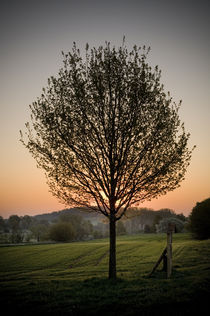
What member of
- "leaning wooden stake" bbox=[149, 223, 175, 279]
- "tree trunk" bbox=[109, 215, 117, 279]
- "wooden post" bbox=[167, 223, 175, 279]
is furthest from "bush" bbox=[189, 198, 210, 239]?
"tree trunk" bbox=[109, 215, 117, 279]

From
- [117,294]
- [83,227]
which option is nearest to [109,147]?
[117,294]

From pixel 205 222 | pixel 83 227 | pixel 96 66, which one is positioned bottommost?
pixel 83 227

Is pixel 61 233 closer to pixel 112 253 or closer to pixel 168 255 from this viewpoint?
pixel 112 253

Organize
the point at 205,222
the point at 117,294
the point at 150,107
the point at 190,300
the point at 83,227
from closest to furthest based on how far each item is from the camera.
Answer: the point at 190,300, the point at 117,294, the point at 150,107, the point at 205,222, the point at 83,227

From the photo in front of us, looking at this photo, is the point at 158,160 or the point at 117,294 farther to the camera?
the point at 158,160

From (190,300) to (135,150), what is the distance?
9400 millimetres

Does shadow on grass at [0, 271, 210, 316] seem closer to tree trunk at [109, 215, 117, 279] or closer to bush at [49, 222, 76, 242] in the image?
tree trunk at [109, 215, 117, 279]

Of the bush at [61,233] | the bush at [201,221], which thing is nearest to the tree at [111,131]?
the bush at [201,221]

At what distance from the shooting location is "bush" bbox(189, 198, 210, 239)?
65.1 metres

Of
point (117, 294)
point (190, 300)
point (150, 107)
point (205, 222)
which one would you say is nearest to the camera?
point (190, 300)

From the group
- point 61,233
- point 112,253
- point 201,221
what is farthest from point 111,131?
point 61,233

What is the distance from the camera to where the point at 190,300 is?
9.29 m

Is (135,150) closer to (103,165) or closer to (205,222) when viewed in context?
(103,165)

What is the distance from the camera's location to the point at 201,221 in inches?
2598
